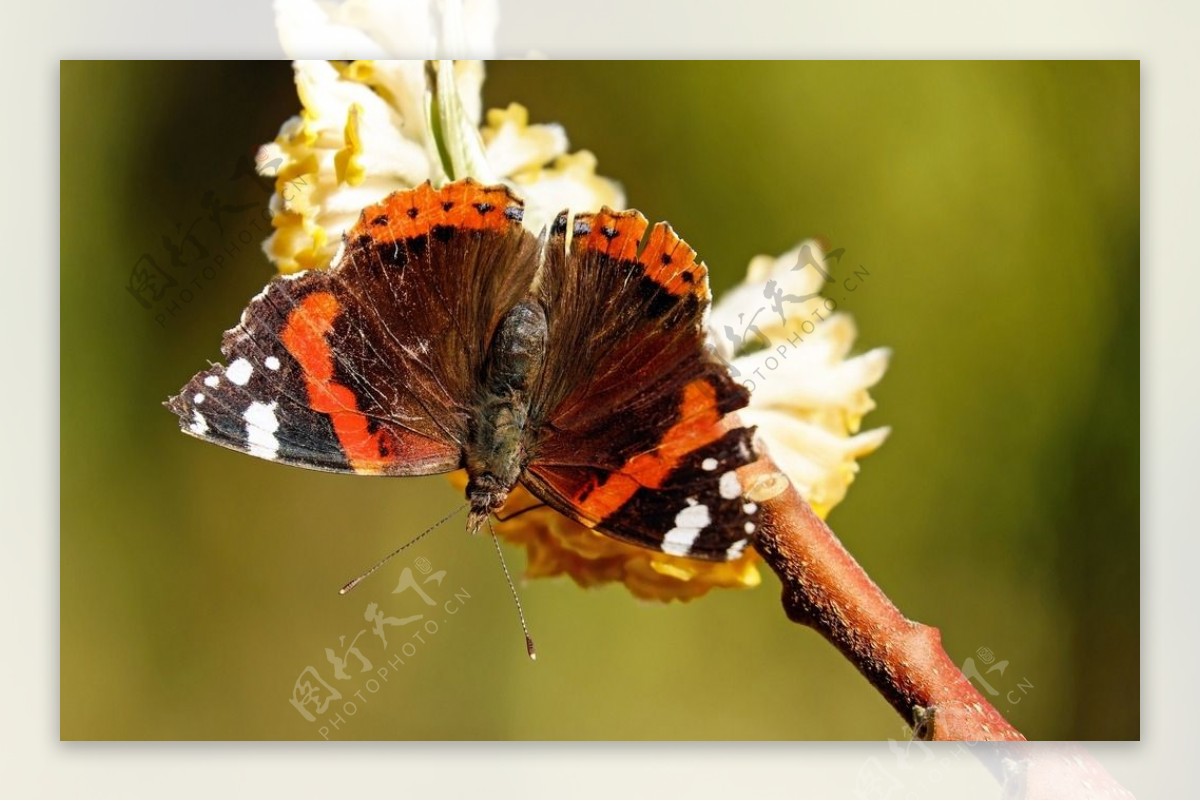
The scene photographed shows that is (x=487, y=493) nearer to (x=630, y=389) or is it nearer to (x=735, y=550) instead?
(x=630, y=389)

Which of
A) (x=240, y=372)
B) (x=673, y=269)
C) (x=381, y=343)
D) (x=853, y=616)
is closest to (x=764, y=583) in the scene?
(x=853, y=616)

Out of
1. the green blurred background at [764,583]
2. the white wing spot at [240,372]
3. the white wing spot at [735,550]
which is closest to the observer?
the white wing spot at [735,550]

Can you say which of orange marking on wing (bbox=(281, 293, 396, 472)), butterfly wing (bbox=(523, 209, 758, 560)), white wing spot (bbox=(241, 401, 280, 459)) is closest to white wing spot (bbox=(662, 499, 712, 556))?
butterfly wing (bbox=(523, 209, 758, 560))

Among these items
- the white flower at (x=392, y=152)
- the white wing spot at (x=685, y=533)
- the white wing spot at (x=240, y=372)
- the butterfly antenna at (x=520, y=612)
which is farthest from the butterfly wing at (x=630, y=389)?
the white wing spot at (x=240, y=372)

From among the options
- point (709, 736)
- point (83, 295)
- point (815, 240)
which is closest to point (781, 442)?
point (815, 240)

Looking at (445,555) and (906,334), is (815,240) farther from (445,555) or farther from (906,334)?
(445,555)

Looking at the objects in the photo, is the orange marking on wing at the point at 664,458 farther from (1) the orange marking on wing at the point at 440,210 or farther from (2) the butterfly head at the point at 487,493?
(1) the orange marking on wing at the point at 440,210

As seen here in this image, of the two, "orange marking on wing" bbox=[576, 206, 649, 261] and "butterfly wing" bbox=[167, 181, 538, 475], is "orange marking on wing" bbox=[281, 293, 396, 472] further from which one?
"orange marking on wing" bbox=[576, 206, 649, 261]
